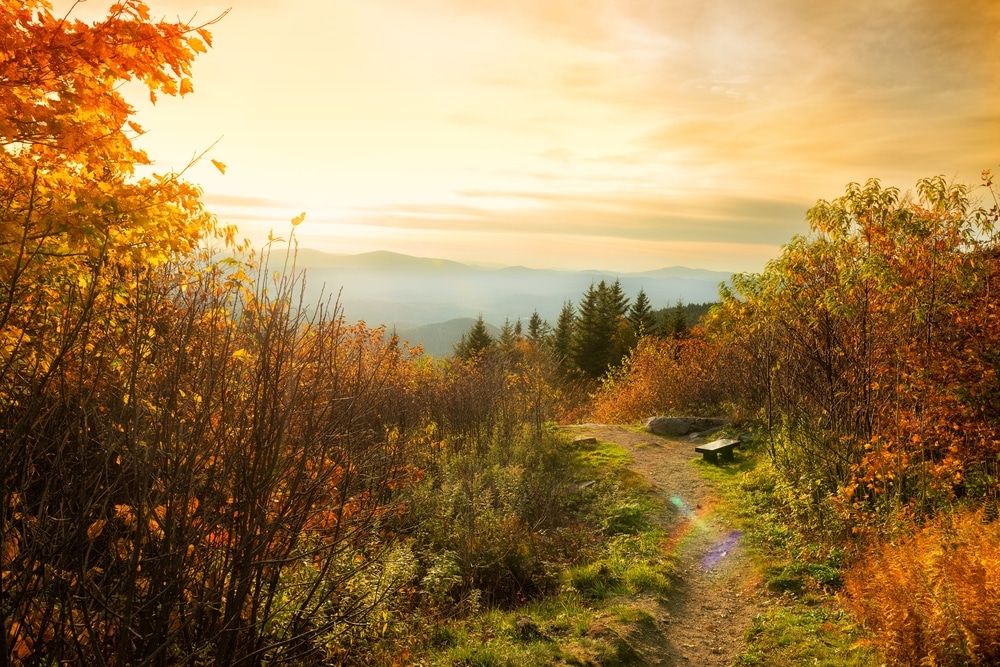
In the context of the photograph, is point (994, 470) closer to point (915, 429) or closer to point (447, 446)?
point (915, 429)

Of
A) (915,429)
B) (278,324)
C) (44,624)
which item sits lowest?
(44,624)

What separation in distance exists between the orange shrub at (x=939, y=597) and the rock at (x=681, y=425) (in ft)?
37.8

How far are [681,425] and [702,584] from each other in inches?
397

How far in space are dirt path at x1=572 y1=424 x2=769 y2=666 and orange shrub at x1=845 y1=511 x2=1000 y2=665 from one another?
1.47 meters

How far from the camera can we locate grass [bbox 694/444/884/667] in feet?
17.7

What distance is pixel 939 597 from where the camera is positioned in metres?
4.35

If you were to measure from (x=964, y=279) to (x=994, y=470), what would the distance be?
244 centimetres

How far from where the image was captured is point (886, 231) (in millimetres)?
8156

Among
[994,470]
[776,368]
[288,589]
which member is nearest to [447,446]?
[776,368]

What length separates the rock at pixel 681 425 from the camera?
56.4ft

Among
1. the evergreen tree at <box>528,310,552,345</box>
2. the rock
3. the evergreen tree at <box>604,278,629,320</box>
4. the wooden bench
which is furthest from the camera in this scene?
the evergreen tree at <box>528,310,552,345</box>

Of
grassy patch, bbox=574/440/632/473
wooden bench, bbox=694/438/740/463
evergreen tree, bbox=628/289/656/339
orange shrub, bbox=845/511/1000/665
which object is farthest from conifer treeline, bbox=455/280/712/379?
orange shrub, bbox=845/511/1000/665

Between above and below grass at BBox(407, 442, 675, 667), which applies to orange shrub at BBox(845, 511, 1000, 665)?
above

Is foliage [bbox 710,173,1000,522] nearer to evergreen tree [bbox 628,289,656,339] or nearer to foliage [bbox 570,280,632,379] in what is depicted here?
foliage [bbox 570,280,632,379]
